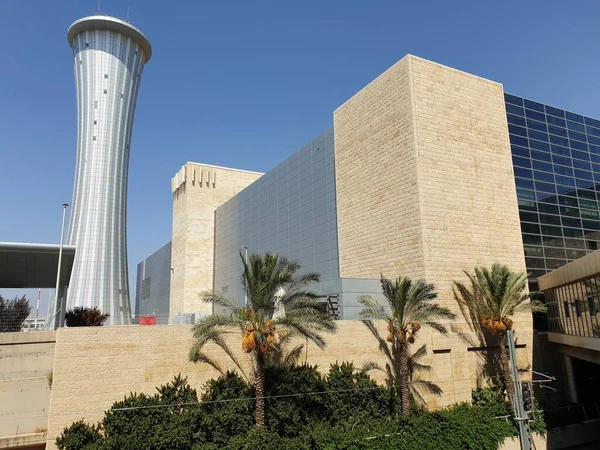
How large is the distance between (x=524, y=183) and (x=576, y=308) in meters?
10.1

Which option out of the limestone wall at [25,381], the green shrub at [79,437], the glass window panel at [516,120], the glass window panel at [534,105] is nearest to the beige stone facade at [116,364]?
the green shrub at [79,437]

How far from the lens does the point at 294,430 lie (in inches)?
685

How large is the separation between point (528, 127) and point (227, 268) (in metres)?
31.6

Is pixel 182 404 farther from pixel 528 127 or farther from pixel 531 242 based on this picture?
pixel 528 127

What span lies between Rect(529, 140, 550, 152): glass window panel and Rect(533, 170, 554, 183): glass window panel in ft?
5.68

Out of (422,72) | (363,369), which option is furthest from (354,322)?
(422,72)

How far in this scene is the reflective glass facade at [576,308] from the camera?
17.8m

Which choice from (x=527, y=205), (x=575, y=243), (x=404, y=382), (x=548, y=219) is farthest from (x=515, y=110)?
(x=404, y=382)

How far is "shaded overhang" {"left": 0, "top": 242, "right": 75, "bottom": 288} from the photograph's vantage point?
27078mm

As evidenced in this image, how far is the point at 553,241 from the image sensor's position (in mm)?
27906

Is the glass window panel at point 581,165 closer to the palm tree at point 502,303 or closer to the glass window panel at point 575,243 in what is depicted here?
the glass window panel at point 575,243

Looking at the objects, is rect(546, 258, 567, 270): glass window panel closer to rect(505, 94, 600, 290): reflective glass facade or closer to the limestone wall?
rect(505, 94, 600, 290): reflective glass facade

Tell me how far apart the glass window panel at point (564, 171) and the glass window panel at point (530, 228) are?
4.83 m

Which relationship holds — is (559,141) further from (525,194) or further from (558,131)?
(525,194)
